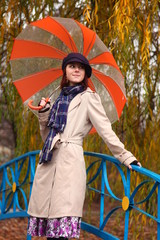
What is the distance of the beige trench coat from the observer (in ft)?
9.48

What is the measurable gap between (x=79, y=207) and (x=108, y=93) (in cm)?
94

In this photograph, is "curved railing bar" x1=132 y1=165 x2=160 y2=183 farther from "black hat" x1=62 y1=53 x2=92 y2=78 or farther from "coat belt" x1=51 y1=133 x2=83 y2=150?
"black hat" x1=62 y1=53 x2=92 y2=78

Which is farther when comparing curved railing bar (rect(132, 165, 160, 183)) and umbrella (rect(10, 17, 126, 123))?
umbrella (rect(10, 17, 126, 123))

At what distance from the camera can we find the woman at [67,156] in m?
2.88

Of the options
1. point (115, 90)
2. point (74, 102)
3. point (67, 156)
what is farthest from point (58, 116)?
point (115, 90)

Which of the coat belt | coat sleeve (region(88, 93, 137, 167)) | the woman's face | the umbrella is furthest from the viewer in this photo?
the umbrella

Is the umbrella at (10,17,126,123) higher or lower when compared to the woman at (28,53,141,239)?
higher

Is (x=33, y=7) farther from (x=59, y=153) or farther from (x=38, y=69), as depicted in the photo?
(x=59, y=153)

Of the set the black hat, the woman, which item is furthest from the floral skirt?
the black hat

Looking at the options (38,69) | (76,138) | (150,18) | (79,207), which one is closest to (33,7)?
(150,18)

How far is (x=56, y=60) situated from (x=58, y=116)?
0.63 meters

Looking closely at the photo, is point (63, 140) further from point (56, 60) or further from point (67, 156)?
point (56, 60)

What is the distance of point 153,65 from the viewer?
16.0 feet

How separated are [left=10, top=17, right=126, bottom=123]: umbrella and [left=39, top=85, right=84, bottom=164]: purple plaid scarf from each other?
34 centimetres
